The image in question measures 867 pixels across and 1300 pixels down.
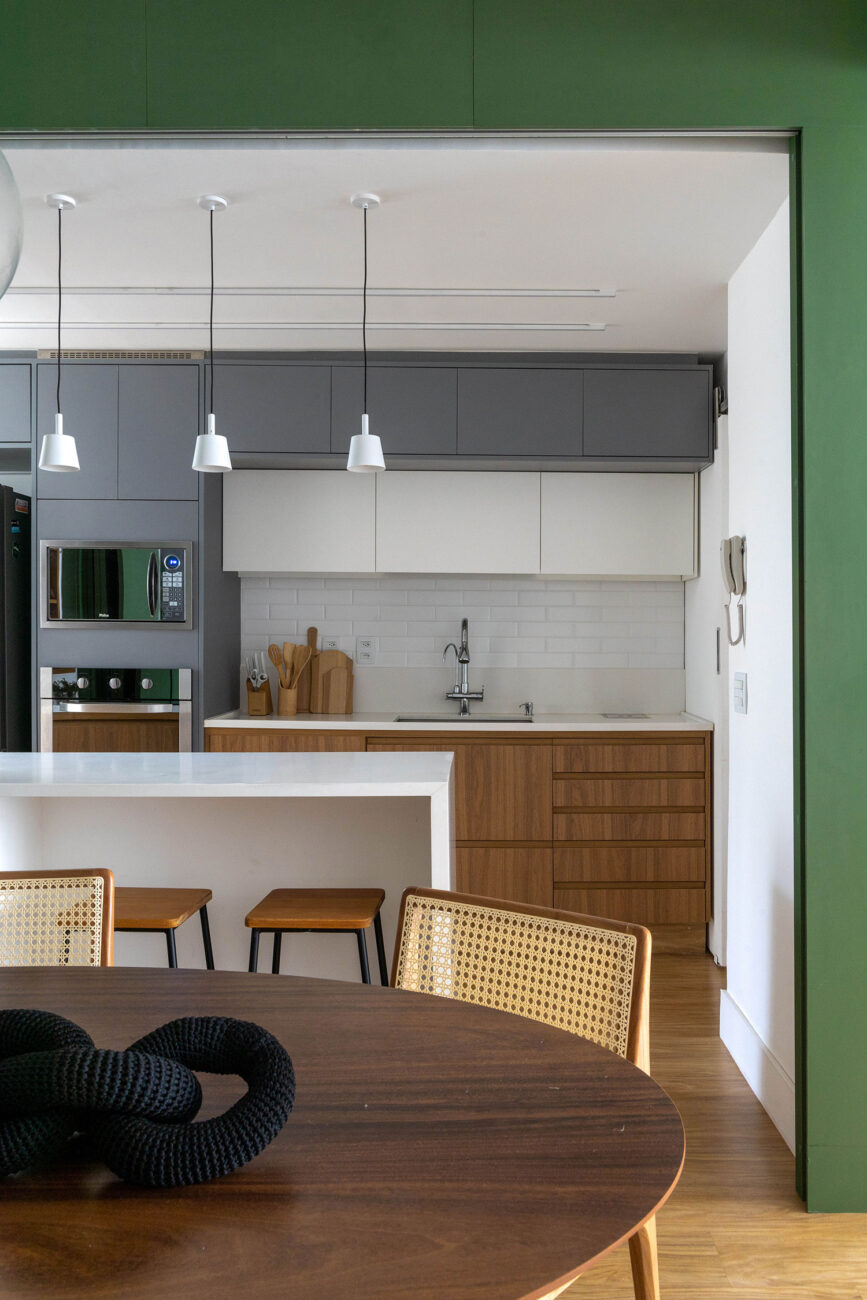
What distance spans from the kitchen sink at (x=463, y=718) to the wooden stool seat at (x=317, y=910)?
1.93 m

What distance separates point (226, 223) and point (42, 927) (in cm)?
225

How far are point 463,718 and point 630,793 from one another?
2.81 ft

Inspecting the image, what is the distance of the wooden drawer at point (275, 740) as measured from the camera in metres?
4.45

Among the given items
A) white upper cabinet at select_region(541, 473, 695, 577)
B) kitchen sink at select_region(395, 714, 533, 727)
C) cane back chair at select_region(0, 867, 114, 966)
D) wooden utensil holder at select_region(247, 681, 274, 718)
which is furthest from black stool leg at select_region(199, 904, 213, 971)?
white upper cabinet at select_region(541, 473, 695, 577)

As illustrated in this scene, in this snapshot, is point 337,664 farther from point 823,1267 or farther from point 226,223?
point 823,1267

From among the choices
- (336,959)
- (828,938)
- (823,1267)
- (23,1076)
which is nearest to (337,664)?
(336,959)

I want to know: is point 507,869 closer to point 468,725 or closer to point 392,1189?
point 468,725

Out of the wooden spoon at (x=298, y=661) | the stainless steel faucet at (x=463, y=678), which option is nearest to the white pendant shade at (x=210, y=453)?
the wooden spoon at (x=298, y=661)

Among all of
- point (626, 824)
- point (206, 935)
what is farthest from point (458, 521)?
point (206, 935)

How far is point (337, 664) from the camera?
5.02 meters

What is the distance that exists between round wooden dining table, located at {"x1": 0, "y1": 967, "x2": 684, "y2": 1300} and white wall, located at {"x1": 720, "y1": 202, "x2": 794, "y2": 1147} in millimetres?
1757

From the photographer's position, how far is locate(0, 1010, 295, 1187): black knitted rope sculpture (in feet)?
2.73

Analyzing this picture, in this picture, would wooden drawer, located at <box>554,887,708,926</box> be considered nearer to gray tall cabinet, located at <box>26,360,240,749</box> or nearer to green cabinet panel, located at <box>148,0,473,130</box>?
gray tall cabinet, located at <box>26,360,240,749</box>

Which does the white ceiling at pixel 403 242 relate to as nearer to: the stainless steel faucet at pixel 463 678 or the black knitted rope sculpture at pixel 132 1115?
the stainless steel faucet at pixel 463 678
